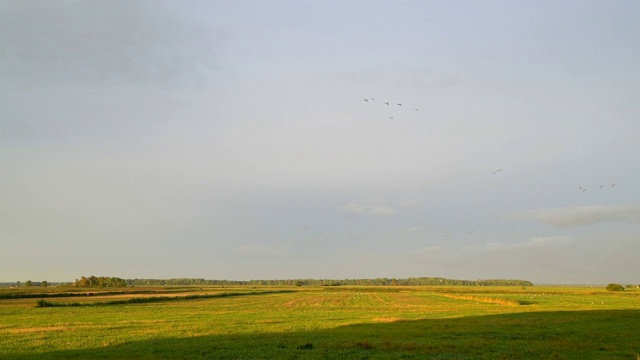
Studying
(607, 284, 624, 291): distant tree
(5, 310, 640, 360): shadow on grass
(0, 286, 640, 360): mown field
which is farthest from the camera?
(607, 284, 624, 291): distant tree

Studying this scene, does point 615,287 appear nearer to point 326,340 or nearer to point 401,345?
point 326,340

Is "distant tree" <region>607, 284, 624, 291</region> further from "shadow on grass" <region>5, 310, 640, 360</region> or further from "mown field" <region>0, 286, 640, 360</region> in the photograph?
"shadow on grass" <region>5, 310, 640, 360</region>

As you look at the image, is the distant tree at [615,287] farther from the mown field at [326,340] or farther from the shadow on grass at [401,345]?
the shadow on grass at [401,345]

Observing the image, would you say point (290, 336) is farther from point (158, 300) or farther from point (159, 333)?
point (158, 300)

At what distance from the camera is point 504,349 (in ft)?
98.3

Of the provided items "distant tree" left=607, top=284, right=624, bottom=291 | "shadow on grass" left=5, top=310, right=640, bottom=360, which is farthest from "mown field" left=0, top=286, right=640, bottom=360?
"distant tree" left=607, top=284, right=624, bottom=291

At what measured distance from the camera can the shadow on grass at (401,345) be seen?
28.4 meters

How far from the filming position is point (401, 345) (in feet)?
103

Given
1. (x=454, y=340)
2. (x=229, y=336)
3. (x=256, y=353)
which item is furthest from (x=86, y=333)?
(x=454, y=340)

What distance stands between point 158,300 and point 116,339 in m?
68.5

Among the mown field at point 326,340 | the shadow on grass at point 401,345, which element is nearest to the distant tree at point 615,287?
the mown field at point 326,340

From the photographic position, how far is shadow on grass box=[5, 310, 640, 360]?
28.4m

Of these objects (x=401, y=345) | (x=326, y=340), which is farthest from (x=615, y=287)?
(x=401, y=345)

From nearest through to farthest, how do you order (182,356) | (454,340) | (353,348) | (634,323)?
(182,356), (353,348), (454,340), (634,323)
